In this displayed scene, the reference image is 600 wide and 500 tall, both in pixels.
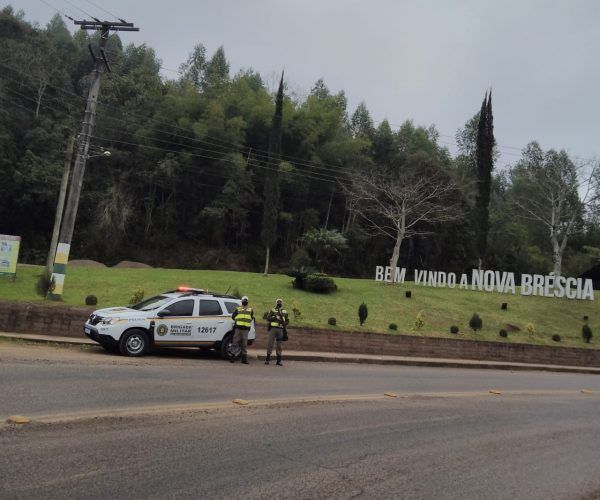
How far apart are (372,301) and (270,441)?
23185mm

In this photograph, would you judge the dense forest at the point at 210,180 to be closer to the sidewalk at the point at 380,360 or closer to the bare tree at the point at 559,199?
the bare tree at the point at 559,199

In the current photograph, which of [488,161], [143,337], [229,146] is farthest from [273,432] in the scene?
[229,146]

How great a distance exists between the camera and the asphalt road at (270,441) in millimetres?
5676

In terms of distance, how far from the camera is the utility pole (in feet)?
69.5

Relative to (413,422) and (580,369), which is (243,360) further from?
(580,369)

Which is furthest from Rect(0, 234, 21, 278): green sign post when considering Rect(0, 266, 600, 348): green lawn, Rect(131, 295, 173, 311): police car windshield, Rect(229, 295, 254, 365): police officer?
Rect(229, 295, 254, 365): police officer

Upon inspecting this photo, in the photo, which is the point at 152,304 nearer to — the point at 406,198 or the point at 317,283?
the point at 317,283

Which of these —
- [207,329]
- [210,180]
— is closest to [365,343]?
[207,329]

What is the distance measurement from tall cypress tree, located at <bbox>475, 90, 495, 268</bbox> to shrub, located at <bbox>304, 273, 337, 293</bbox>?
55.8ft

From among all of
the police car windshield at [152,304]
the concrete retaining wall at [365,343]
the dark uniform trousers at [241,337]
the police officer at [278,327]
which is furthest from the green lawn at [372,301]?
the police car windshield at [152,304]

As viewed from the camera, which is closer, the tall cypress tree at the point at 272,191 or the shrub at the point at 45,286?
the shrub at the point at 45,286

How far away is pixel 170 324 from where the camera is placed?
15.5m

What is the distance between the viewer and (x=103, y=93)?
204 feet

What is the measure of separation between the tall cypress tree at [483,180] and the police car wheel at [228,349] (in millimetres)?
30197
